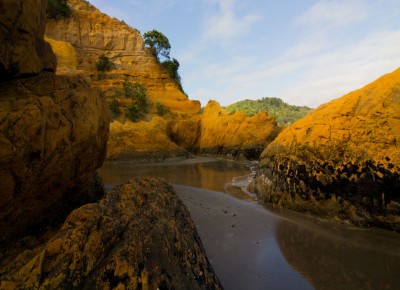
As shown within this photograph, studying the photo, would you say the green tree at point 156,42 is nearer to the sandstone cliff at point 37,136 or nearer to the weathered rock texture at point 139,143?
the weathered rock texture at point 139,143

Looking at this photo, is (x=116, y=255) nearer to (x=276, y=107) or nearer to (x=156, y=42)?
(x=156, y=42)

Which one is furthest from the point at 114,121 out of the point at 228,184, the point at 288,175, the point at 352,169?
the point at 352,169

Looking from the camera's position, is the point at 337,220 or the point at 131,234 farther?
the point at 337,220

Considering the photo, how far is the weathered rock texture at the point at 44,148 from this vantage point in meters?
2.64

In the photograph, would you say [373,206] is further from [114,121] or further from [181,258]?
[114,121]

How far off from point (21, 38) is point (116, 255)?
2675 mm

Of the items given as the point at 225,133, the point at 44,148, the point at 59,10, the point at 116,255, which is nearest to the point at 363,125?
the point at 116,255

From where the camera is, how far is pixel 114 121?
21.0m

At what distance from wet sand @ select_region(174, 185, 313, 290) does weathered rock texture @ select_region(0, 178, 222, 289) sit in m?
0.87

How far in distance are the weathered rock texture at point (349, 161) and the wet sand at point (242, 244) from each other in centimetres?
97

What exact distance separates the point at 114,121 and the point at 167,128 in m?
4.90

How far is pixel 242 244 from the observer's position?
427cm

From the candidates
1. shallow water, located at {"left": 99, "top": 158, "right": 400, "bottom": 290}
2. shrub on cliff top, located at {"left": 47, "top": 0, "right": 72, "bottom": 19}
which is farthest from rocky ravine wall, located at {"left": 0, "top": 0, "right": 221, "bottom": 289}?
shrub on cliff top, located at {"left": 47, "top": 0, "right": 72, "bottom": 19}

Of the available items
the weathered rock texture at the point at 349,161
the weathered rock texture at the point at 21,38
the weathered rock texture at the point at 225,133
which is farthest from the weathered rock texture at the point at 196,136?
the weathered rock texture at the point at 21,38
